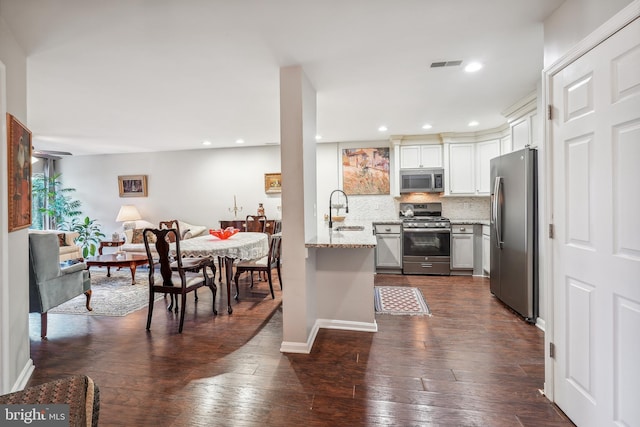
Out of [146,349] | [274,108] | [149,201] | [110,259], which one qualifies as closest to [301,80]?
[274,108]

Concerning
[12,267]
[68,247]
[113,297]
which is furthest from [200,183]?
[12,267]

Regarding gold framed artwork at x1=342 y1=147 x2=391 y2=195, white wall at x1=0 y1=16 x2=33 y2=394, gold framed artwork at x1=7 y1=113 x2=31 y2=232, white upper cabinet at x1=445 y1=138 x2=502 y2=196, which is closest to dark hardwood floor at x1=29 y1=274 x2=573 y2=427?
white wall at x1=0 y1=16 x2=33 y2=394

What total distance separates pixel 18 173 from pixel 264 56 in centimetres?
200

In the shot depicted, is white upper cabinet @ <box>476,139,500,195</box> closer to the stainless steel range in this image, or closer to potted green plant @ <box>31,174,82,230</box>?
the stainless steel range

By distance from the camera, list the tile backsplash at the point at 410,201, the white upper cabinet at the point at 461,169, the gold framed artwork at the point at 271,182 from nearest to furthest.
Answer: the white upper cabinet at the point at 461,169 < the tile backsplash at the point at 410,201 < the gold framed artwork at the point at 271,182

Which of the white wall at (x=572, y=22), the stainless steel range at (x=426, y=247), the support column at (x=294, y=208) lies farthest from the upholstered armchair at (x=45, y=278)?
the stainless steel range at (x=426, y=247)

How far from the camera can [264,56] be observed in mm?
2439

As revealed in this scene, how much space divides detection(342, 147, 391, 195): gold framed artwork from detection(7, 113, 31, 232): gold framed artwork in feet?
15.2

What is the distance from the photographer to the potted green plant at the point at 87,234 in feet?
22.2

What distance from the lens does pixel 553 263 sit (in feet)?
6.32

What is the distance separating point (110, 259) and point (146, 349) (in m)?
2.56

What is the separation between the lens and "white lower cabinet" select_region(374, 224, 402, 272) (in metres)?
5.33

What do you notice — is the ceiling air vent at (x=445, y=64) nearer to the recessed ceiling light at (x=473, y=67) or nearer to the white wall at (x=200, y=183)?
the recessed ceiling light at (x=473, y=67)

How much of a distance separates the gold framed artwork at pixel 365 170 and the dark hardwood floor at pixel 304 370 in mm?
2940
